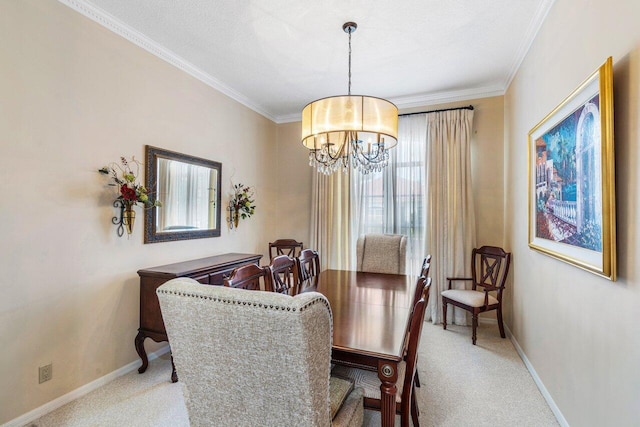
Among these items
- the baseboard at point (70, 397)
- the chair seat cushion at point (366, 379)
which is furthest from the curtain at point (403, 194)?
the baseboard at point (70, 397)

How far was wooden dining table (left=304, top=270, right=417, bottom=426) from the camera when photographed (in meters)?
1.35

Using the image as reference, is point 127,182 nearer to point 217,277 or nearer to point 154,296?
point 154,296

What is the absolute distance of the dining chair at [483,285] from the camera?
314 cm

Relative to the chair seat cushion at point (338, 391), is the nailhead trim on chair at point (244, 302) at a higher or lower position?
higher

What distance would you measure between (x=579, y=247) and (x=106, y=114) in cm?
342

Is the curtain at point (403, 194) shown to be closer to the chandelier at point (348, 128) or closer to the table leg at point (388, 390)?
the chandelier at point (348, 128)

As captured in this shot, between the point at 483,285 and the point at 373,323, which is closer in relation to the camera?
the point at 373,323

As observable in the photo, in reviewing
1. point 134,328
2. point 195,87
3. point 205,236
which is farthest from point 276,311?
point 195,87

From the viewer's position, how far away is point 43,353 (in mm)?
2055

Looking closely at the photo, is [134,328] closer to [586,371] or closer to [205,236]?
[205,236]

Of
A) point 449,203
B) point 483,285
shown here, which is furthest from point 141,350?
point 449,203

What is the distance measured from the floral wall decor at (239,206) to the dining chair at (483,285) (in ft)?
8.62

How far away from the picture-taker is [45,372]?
2.06 metres

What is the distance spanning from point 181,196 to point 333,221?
6.87ft
